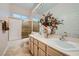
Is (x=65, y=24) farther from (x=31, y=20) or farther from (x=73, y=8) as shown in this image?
→ (x=31, y=20)

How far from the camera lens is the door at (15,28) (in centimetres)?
238

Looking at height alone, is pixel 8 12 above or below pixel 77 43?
above

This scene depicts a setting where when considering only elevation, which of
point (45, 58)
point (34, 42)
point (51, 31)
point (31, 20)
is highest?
point (31, 20)

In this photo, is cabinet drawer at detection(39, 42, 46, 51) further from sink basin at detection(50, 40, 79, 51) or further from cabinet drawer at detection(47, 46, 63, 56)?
sink basin at detection(50, 40, 79, 51)

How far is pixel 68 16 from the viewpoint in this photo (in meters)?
2.34

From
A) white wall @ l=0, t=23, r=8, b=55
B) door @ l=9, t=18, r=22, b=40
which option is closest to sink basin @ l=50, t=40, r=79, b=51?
door @ l=9, t=18, r=22, b=40

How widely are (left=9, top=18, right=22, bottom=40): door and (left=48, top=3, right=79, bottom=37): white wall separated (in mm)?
609

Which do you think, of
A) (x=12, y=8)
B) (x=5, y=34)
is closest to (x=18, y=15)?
(x=12, y=8)

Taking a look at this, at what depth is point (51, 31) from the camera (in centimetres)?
241

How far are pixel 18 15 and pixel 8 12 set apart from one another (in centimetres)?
17

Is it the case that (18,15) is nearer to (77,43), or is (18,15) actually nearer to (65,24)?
(65,24)

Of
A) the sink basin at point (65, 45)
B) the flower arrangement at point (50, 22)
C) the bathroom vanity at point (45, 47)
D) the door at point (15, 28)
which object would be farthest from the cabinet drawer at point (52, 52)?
the door at point (15, 28)

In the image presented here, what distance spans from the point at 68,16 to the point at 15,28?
902mm

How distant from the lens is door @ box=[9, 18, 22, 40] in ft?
7.82
